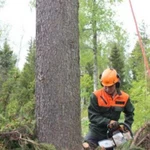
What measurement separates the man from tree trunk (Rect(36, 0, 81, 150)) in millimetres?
788

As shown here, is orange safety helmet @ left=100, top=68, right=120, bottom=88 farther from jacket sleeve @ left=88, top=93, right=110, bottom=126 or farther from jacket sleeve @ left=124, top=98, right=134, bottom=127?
jacket sleeve @ left=124, top=98, right=134, bottom=127

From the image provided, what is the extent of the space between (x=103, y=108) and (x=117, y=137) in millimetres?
393

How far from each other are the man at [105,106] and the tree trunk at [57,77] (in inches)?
31.0

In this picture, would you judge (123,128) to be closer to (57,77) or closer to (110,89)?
(110,89)

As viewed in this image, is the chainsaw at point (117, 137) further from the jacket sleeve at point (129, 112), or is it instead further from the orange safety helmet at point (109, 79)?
the orange safety helmet at point (109, 79)

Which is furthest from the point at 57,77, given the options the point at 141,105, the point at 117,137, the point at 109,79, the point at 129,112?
the point at 141,105

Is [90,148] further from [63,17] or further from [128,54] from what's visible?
[128,54]

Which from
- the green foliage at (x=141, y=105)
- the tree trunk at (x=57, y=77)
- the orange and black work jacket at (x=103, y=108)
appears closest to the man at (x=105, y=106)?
the orange and black work jacket at (x=103, y=108)

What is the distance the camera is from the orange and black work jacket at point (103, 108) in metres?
4.80

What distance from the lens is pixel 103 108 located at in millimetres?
4820

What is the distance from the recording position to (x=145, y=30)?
48906mm

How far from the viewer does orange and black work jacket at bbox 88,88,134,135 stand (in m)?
4.80

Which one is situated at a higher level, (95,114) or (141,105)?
(141,105)

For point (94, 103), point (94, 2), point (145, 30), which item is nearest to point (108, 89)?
point (94, 103)
